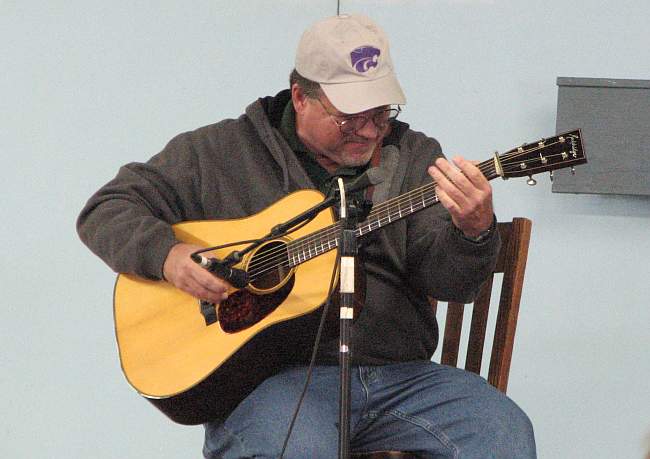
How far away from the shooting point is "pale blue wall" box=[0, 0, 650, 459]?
315 centimetres

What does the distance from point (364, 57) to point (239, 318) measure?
23.0 inches

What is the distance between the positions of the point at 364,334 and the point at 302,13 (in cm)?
136

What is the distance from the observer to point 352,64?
7.68 ft

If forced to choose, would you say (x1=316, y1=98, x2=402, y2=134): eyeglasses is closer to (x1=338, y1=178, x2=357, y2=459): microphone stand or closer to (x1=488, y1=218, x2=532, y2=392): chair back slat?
(x1=488, y1=218, x2=532, y2=392): chair back slat

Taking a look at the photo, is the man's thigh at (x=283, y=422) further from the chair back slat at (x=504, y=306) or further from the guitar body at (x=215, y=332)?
the chair back slat at (x=504, y=306)

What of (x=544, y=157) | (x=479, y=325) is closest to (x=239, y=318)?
(x=479, y=325)

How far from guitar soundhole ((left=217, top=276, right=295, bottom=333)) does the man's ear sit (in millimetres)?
438

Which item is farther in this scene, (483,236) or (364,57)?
(364,57)

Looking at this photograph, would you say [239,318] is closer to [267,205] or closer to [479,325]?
[267,205]

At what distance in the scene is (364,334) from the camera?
2.25m

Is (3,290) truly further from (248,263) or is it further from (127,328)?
(248,263)

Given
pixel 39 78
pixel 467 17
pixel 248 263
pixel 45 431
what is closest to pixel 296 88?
pixel 248 263

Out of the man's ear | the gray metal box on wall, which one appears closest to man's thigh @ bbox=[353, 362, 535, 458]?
the man's ear

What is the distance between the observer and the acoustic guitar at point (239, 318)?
2117 mm
